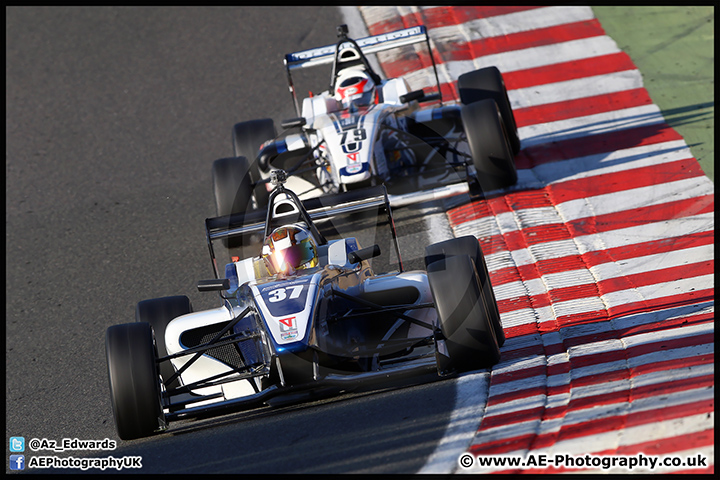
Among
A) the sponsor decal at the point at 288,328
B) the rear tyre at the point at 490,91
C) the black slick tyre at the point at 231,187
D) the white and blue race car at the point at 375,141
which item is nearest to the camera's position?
the sponsor decal at the point at 288,328

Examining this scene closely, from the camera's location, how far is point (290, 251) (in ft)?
23.8

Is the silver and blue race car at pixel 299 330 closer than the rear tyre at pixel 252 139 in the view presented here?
Yes

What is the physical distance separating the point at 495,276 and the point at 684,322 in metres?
2.02

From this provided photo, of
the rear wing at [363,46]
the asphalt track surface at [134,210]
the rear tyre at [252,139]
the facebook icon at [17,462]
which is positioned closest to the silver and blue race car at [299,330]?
the asphalt track surface at [134,210]

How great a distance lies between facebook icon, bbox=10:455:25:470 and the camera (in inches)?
266

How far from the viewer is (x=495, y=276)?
8672 millimetres

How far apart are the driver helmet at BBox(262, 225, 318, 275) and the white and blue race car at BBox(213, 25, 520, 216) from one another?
223 centimetres

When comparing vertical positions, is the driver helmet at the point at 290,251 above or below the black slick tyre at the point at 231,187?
below

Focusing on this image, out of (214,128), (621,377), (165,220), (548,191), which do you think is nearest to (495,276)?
(548,191)

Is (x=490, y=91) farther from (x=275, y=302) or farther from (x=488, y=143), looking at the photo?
(x=275, y=302)

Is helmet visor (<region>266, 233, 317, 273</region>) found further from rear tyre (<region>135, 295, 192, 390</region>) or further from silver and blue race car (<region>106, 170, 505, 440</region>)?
rear tyre (<region>135, 295, 192, 390</region>)

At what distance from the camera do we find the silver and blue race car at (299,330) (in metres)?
6.32

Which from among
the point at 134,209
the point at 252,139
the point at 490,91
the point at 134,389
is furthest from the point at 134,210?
the point at 134,389

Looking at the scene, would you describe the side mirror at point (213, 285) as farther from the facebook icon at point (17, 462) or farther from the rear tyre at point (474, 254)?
the facebook icon at point (17, 462)
